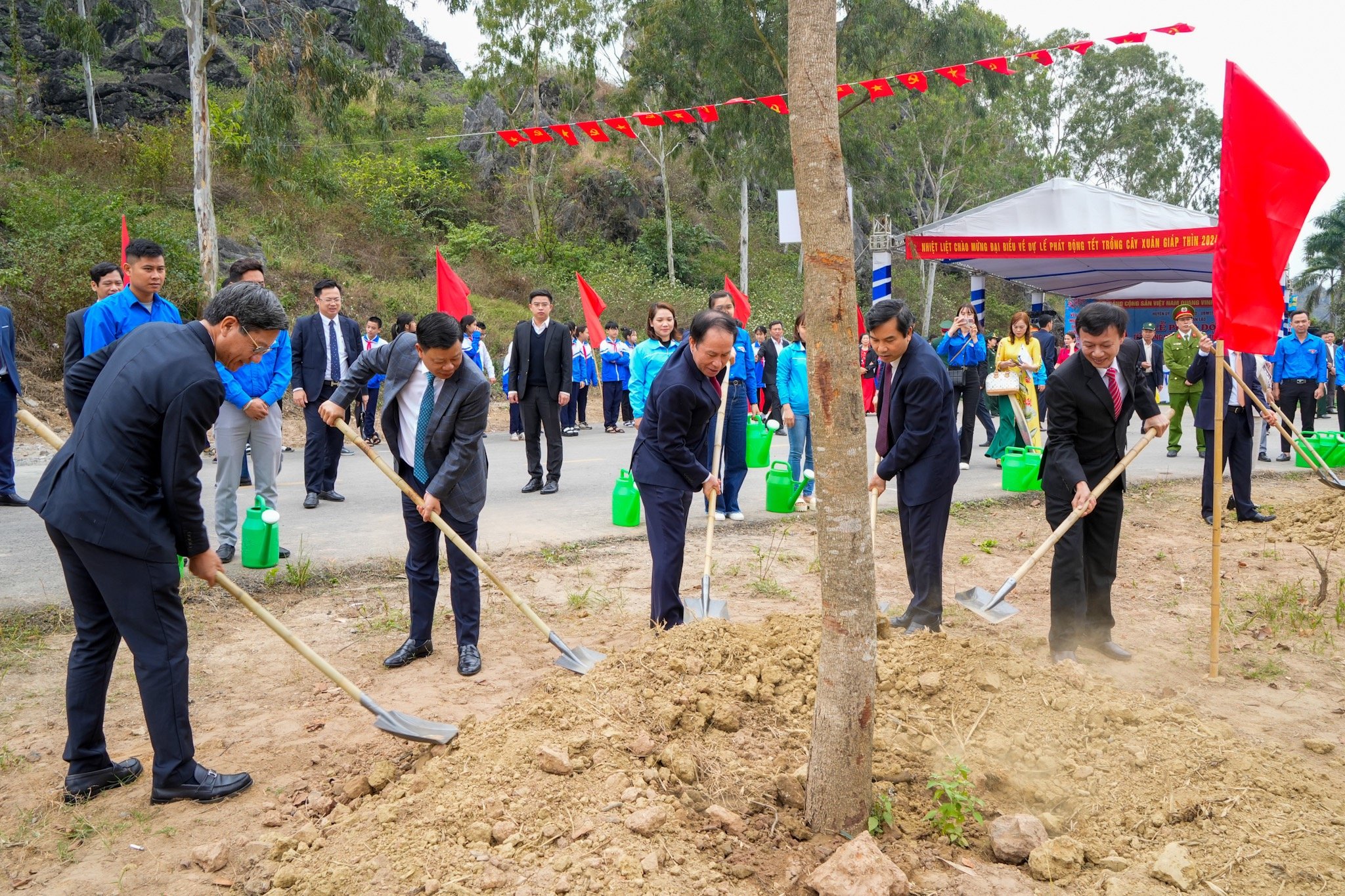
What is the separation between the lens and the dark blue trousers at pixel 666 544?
4469 mm

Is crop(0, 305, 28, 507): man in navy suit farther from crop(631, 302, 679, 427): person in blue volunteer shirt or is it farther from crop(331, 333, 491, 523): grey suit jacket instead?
crop(631, 302, 679, 427): person in blue volunteer shirt

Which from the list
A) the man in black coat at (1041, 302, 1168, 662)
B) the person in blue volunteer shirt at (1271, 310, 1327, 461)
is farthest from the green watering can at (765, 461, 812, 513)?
the person in blue volunteer shirt at (1271, 310, 1327, 461)

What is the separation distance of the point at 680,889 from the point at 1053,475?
10.5 ft

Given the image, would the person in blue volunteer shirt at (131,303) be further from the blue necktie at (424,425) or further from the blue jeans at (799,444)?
the blue jeans at (799,444)

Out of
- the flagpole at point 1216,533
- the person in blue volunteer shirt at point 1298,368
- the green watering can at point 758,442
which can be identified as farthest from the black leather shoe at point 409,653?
the person in blue volunteer shirt at point 1298,368

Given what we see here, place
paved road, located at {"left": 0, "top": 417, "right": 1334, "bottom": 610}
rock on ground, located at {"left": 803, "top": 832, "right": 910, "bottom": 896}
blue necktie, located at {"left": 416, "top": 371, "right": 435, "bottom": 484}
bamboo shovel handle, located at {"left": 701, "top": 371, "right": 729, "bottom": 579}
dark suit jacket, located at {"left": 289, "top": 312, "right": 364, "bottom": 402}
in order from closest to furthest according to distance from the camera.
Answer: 1. rock on ground, located at {"left": 803, "top": 832, "right": 910, "bottom": 896}
2. blue necktie, located at {"left": 416, "top": 371, "right": 435, "bottom": 484}
3. bamboo shovel handle, located at {"left": 701, "top": 371, "right": 729, "bottom": 579}
4. paved road, located at {"left": 0, "top": 417, "right": 1334, "bottom": 610}
5. dark suit jacket, located at {"left": 289, "top": 312, "right": 364, "bottom": 402}

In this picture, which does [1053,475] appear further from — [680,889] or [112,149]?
[112,149]

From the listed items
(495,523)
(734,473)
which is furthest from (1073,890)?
(495,523)

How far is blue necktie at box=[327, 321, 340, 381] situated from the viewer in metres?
8.10

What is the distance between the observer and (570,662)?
4195 mm

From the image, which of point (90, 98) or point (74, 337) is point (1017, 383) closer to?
point (74, 337)

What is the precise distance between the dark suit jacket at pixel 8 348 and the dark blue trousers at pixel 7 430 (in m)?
0.05

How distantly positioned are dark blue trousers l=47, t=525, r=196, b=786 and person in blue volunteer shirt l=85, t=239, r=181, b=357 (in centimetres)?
269

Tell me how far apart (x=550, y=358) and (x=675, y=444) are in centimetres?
441
